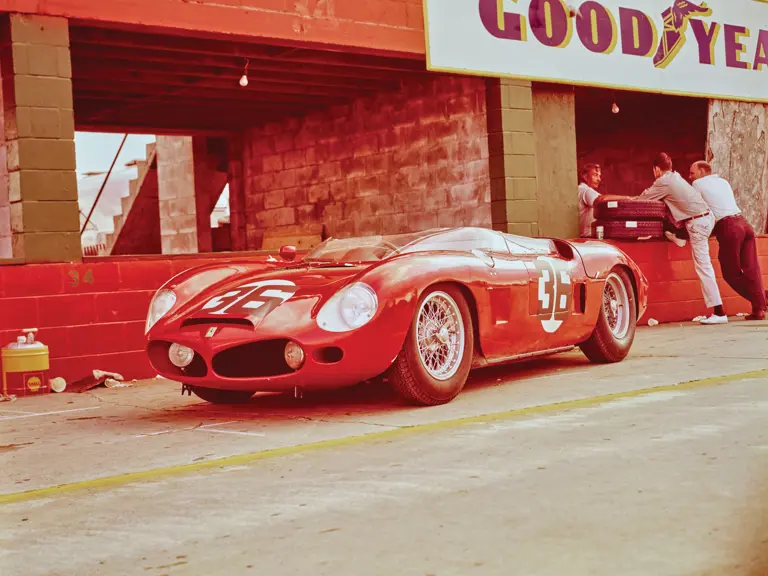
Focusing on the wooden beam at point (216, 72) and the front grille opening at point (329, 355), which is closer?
the front grille opening at point (329, 355)

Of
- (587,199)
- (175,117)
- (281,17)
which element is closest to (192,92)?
(175,117)

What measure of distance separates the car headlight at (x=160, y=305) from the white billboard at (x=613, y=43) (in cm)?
544

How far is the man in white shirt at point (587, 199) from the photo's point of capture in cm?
1254

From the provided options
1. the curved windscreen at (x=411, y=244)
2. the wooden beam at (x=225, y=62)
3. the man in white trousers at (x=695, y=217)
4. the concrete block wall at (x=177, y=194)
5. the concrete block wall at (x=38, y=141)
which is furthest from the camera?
the concrete block wall at (x=177, y=194)

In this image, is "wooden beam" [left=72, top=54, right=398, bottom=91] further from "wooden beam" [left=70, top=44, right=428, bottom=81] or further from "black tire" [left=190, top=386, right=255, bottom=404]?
"black tire" [left=190, top=386, right=255, bottom=404]

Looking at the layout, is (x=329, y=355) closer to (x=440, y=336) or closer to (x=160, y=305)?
(x=440, y=336)

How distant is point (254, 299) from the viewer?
5.76 meters

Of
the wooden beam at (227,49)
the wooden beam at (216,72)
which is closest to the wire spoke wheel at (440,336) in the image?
the wooden beam at (227,49)

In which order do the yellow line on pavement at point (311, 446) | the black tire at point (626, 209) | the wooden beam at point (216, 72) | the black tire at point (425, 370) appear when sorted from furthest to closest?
the black tire at point (626, 209) < the wooden beam at point (216, 72) < the black tire at point (425, 370) < the yellow line on pavement at point (311, 446)

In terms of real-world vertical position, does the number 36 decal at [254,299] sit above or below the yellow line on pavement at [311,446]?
above

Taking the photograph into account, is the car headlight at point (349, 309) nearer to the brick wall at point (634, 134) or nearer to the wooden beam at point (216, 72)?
the wooden beam at point (216, 72)

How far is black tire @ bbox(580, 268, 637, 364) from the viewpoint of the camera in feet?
25.4

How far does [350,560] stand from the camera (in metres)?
2.91

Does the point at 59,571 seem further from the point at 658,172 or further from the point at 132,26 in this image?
the point at 658,172
